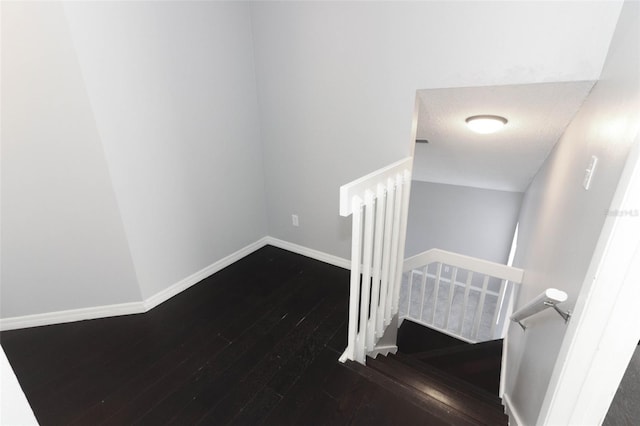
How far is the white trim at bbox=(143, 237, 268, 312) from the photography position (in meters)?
2.06

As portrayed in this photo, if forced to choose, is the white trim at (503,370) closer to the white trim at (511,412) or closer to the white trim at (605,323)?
the white trim at (511,412)

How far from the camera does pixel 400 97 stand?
1842 mm

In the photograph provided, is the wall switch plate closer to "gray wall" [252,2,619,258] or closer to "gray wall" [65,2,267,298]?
"gray wall" [252,2,619,258]

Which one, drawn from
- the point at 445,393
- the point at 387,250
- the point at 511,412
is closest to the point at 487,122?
the point at 387,250

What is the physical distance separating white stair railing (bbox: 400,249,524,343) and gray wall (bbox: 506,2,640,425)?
16.7 inches

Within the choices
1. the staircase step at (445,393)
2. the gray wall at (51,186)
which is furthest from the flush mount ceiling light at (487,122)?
the gray wall at (51,186)

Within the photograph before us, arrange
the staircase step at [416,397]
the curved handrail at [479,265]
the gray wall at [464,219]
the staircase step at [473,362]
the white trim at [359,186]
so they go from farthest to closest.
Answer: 1. the gray wall at [464,219]
2. the staircase step at [473,362]
3. the curved handrail at [479,265]
4. the staircase step at [416,397]
5. the white trim at [359,186]

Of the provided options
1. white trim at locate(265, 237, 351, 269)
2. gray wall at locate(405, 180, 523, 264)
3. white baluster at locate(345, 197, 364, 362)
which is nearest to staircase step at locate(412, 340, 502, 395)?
white trim at locate(265, 237, 351, 269)

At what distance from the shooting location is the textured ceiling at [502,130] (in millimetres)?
1533

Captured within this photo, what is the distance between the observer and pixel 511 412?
167 centimetres

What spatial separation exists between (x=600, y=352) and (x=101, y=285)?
8.38ft

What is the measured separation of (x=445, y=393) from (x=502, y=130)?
175 cm

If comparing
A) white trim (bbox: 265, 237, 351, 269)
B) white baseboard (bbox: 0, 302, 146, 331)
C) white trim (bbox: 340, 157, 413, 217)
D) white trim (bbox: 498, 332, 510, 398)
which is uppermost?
white trim (bbox: 340, 157, 413, 217)

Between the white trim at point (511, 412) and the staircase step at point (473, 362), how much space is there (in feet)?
1.25
